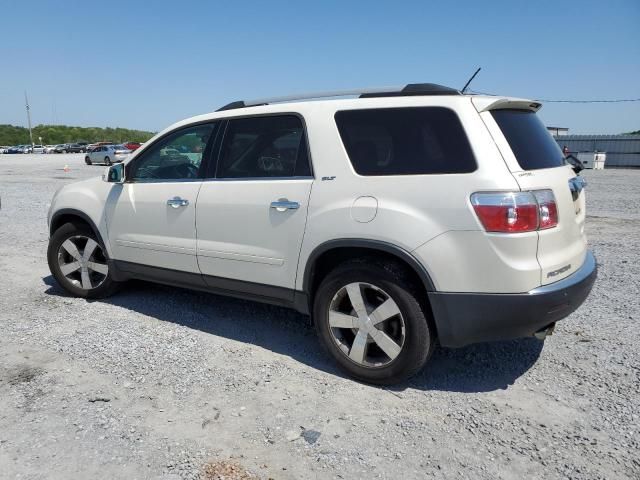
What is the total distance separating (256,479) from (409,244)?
1525 millimetres

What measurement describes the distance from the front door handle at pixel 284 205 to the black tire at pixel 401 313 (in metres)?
0.52

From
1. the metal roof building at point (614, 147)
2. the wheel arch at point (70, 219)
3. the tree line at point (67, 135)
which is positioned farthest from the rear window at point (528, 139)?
the tree line at point (67, 135)

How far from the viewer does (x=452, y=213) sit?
2854 millimetres

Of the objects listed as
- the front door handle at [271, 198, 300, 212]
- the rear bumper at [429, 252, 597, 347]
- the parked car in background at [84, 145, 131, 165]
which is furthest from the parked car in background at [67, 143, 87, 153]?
the rear bumper at [429, 252, 597, 347]

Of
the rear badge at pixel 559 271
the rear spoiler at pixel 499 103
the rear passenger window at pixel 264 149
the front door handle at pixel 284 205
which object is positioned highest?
the rear spoiler at pixel 499 103

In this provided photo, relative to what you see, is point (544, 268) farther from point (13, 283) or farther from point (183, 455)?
point (13, 283)

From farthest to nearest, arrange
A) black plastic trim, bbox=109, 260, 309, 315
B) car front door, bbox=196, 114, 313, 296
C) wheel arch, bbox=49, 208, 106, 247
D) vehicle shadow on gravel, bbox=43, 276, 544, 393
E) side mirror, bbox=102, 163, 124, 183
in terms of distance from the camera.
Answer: wheel arch, bbox=49, 208, 106, 247 < side mirror, bbox=102, 163, 124, 183 < black plastic trim, bbox=109, 260, 309, 315 < car front door, bbox=196, 114, 313, 296 < vehicle shadow on gravel, bbox=43, 276, 544, 393

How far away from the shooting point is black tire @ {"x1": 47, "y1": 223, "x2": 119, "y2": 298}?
16.0 feet

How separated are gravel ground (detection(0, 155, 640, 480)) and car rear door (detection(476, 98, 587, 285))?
0.83 metres

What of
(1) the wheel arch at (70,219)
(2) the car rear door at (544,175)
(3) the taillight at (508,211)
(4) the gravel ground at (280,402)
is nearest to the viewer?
(4) the gravel ground at (280,402)

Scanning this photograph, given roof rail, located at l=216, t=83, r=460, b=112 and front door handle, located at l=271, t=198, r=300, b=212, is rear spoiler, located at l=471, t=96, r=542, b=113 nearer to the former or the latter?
roof rail, located at l=216, t=83, r=460, b=112

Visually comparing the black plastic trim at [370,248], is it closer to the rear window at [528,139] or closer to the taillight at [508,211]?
the taillight at [508,211]

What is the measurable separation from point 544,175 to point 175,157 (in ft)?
9.89

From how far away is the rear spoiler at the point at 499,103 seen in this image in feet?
9.90
